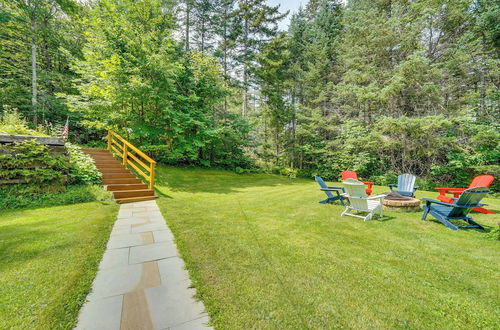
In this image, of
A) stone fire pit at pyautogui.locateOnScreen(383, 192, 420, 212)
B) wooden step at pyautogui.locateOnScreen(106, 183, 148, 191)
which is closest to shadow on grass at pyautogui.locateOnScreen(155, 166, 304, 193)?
wooden step at pyautogui.locateOnScreen(106, 183, 148, 191)

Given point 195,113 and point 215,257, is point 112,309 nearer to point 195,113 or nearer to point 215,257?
point 215,257

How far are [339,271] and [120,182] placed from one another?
23.5ft

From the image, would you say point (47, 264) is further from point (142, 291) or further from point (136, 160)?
point (136, 160)

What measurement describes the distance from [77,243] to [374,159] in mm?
14211

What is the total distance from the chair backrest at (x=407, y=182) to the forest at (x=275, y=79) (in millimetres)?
4687

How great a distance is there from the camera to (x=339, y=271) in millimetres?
2432

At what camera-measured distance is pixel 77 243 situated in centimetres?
304

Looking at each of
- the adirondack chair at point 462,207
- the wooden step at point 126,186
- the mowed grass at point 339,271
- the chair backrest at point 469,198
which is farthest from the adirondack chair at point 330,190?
the wooden step at point 126,186

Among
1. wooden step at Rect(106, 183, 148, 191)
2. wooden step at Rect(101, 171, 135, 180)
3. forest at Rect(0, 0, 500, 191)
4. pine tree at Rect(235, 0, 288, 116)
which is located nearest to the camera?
wooden step at Rect(106, 183, 148, 191)

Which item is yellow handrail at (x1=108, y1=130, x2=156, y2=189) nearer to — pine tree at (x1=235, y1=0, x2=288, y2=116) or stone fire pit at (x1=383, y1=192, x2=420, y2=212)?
stone fire pit at (x1=383, y1=192, x2=420, y2=212)

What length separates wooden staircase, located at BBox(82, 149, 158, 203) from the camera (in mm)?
6148

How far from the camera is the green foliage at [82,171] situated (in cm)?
619

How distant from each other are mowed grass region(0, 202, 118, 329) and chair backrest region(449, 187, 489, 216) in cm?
628

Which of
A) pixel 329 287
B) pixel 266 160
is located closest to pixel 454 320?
pixel 329 287
